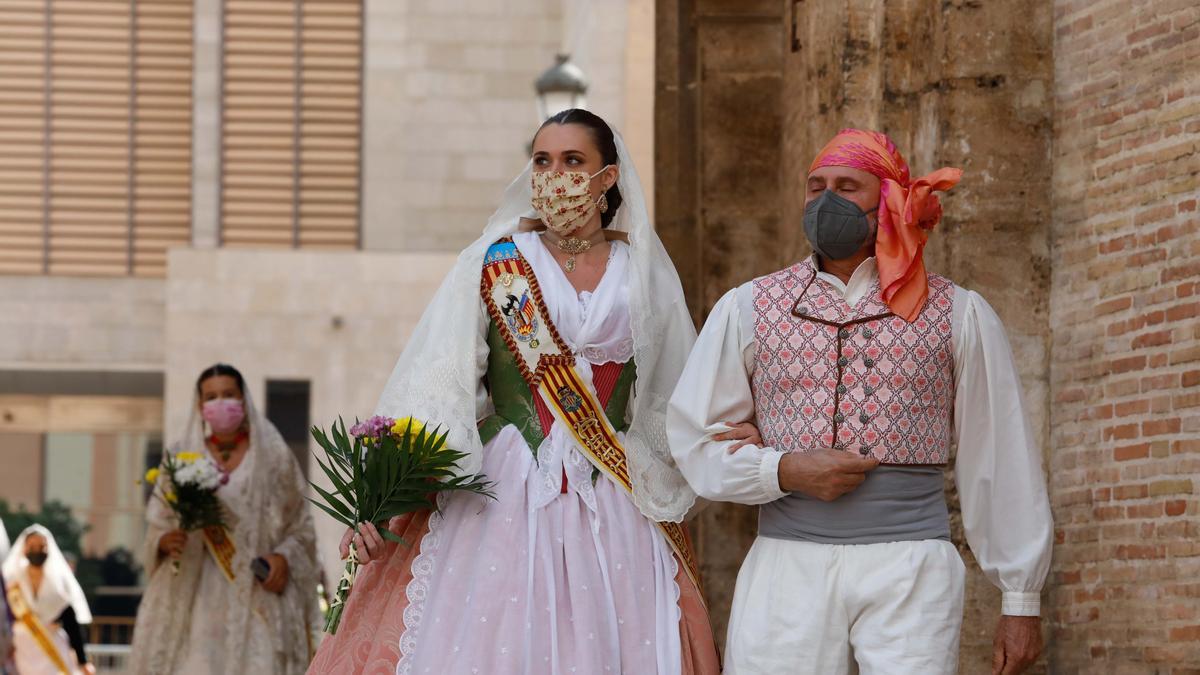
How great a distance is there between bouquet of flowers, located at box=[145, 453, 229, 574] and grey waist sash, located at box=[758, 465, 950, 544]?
4899mm

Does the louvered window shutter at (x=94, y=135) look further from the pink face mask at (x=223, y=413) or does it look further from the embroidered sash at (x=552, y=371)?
the embroidered sash at (x=552, y=371)

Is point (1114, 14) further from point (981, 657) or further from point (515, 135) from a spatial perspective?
point (515, 135)

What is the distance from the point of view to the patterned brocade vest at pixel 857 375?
218 inches

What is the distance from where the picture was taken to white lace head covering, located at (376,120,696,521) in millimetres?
6152

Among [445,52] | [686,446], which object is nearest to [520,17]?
[445,52]

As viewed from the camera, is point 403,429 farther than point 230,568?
No

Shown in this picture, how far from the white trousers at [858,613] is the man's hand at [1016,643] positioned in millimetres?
153

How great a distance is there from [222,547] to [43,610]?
622 centimetres

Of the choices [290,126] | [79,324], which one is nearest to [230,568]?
[290,126]

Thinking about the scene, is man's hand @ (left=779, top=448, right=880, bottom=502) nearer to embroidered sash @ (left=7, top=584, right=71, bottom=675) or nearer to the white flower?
the white flower

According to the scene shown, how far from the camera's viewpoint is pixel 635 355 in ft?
20.5

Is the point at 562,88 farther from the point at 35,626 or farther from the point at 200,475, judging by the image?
the point at 35,626

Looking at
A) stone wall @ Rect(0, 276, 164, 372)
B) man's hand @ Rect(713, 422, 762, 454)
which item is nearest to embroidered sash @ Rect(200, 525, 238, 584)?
man's hand @ Rect(713, 422, 762, 454)

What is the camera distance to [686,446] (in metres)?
5.75
